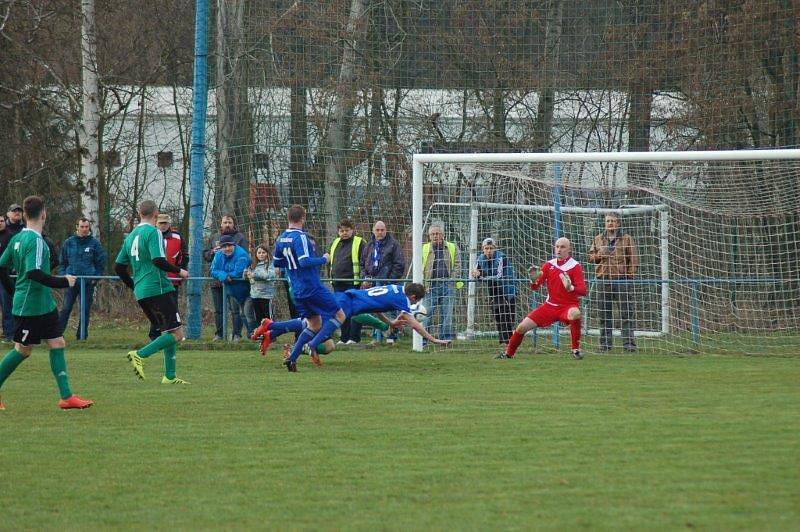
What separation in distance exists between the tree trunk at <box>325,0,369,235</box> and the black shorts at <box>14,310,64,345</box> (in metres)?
9.81

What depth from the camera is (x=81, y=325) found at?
1748 cm

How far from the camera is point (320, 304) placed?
1291 cm

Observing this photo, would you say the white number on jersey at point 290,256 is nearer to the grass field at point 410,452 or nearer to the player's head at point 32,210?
the grass field at point 410,452

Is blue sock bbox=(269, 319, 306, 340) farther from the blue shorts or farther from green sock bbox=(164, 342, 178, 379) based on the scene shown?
green sock bbox=(164, 342, 178, 379)

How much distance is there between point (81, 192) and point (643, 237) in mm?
11674

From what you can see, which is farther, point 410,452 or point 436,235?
point 436,235

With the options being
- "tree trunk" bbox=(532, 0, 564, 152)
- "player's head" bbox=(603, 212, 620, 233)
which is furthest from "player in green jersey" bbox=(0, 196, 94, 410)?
"tree trunk" bbox=(532, 0, 564, 152)

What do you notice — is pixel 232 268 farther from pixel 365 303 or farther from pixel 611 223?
pixel 611 223

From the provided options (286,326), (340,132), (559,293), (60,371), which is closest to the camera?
(60,371)

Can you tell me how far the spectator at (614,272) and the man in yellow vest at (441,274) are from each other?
2.09 m

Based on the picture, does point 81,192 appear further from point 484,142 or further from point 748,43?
point 748,43

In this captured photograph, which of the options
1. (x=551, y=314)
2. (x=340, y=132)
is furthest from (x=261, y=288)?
(x=551, y=314)

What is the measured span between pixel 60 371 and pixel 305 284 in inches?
147

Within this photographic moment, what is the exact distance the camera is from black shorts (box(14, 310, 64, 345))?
952 centimetres
